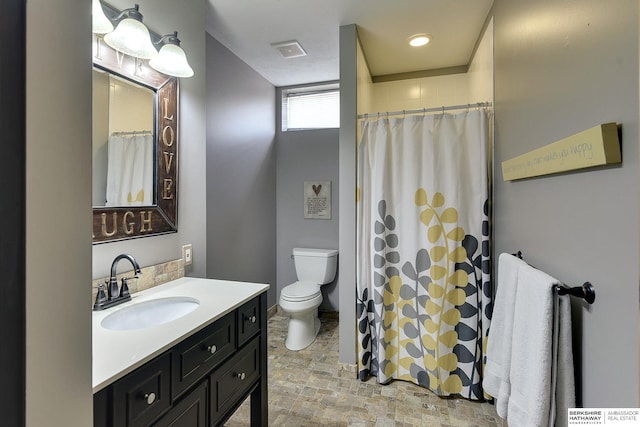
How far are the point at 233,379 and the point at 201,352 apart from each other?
0.28m

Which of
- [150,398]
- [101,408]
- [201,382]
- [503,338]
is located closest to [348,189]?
[503,338]

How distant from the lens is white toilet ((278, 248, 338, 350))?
2.51 m

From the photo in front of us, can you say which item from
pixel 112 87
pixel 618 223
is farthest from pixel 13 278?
pixel 112 87

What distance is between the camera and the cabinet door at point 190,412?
97 cm

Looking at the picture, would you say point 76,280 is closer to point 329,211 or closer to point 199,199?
point 199,199

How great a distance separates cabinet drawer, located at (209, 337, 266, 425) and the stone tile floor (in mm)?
516

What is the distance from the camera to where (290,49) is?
248cm

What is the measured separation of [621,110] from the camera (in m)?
0.74

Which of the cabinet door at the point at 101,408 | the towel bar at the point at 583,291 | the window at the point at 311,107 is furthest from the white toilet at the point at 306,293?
the towel bar at the point at 583,291

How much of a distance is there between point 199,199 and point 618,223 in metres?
1.89

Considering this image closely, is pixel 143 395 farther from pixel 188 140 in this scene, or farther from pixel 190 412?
pixel 188 140

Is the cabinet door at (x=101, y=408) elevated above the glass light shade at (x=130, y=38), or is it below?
below

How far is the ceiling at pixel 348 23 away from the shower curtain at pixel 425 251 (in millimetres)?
695

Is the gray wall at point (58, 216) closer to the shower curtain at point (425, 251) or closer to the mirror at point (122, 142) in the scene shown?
the mirror at point (122, 142)
